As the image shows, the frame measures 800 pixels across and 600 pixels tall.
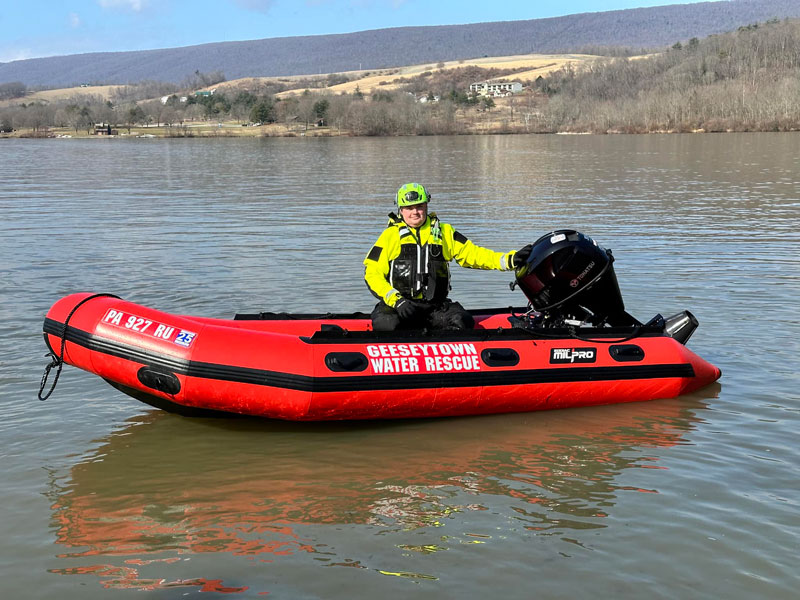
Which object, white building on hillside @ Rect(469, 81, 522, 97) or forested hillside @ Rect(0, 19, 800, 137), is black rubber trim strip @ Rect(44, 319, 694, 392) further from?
white building on hillside @ Rect(469, 81, 522, 97)

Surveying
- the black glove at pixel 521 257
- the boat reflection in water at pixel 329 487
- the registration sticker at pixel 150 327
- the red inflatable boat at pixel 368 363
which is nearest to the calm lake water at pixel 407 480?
the boat reflection in water at pixel 329 487

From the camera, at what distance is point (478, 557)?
419 cm

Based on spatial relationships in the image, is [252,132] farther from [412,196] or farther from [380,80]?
[412,196]

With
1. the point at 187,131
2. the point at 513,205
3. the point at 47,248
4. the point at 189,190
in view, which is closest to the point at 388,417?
the point at 47,248

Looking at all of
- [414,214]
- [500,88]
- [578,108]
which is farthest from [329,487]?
[500,88]

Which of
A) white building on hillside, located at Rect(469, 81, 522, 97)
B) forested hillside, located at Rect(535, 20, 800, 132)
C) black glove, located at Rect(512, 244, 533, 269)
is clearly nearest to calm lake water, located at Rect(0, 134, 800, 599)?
black glove, located at Rect(512, 244, 533, 269)

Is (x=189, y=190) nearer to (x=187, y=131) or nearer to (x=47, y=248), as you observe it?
(x=47, y=248)

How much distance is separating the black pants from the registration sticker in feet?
4.75

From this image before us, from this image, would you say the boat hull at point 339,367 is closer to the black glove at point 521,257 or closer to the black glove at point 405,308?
Result: the black glove at point 405,308

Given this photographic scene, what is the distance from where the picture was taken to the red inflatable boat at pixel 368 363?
576 cm

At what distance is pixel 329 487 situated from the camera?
506cm

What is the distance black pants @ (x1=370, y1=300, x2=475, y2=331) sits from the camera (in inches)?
255

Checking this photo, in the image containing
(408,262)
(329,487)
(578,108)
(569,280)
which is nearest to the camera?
(329,487)

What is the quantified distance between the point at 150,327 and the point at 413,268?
1993mm
